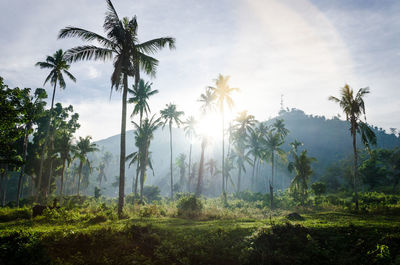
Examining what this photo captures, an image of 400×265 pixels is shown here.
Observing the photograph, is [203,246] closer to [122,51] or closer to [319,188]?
[122,51]

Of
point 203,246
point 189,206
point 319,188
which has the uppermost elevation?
point 319,188

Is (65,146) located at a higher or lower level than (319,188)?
higher

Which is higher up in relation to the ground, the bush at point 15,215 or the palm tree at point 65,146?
the palm tree at point 65,146

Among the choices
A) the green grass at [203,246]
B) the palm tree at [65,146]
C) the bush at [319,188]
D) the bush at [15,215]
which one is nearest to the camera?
the green grass at [203,246]

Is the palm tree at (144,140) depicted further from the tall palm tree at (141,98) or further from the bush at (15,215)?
the bush at (15,215)

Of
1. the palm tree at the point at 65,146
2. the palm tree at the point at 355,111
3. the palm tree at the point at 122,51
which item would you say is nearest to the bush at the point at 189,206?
the palm tree at the point at 122,51

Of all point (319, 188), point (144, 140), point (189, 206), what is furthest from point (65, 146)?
point (319, 188)

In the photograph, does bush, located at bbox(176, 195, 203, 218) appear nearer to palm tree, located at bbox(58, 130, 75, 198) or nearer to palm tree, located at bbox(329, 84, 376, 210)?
palm tree, located at bbox(329, 84, 376, 210)

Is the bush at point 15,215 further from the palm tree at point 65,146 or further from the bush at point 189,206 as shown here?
the palm tree at point 65,146

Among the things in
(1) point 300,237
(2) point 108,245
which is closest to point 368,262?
(1) point 300,237

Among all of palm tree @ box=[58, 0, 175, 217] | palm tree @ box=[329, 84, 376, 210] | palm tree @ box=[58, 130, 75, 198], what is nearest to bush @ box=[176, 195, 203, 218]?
palm tree @ box=[58, 0, 175, 217]

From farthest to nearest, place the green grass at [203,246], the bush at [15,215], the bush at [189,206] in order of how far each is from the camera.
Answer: the bush at [189,206] < the bush at [15,215] < the green grass at [203,246]

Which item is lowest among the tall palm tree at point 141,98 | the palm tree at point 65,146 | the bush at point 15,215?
the bush at point 15,215

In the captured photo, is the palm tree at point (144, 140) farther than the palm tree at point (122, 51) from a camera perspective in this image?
Yes
